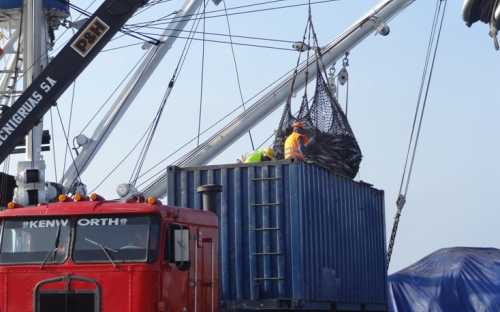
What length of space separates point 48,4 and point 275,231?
9951 millimetres

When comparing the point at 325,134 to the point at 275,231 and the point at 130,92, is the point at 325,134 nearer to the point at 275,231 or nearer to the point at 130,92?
the point at 275,231

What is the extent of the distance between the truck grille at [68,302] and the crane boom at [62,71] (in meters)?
7.06

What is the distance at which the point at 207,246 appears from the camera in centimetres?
1184

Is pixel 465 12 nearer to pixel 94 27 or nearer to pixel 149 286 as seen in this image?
pixel 149 286

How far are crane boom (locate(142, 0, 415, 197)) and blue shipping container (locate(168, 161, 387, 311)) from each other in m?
6.20

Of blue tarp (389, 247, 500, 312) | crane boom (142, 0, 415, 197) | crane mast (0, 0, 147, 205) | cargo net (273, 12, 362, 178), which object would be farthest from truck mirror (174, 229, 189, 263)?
blue tarp (389, 247, 500, 312)

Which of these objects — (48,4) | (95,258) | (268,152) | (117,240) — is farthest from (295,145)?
(48,4)

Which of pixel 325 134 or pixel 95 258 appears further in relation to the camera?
pixel 325 134

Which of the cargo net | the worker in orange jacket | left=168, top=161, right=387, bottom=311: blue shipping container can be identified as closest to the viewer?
left=168, top=161, right=387, bottom=311: blue shipping container

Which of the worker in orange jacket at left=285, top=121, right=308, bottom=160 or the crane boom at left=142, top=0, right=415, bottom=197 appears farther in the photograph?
the crane boom at left=142, top=0, right=415, bottom=197

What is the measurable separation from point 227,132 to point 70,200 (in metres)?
9.69

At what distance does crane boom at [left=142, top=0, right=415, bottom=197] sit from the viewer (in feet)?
68.6

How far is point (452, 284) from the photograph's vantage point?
2172 cm

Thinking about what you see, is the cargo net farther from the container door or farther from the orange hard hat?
the container door
